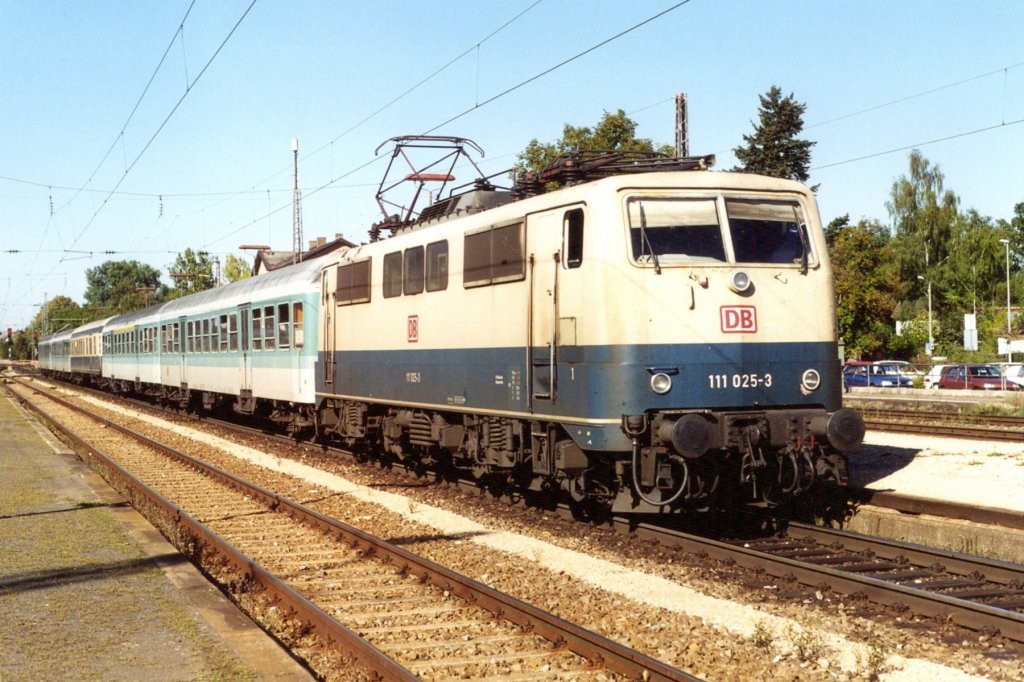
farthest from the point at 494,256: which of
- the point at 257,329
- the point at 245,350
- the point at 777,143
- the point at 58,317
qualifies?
the point at 58,317

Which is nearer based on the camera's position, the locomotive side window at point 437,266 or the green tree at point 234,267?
the locomotive side window at point 437,266

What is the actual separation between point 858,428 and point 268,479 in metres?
9.77

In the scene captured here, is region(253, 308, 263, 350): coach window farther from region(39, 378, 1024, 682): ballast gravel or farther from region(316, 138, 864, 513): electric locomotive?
region(316, 138, 864, 513): electric locomotive

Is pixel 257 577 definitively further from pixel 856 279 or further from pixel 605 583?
pixel 856 279

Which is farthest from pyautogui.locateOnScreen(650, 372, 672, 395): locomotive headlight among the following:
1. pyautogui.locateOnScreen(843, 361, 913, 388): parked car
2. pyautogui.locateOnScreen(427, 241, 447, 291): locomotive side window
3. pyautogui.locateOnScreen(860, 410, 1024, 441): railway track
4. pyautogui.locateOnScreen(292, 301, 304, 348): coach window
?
pyautogui.locateOnScreen(843, 361, 913, 388): parked car

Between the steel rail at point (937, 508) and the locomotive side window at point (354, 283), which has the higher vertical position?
the locomotive side window at point (354, 283)

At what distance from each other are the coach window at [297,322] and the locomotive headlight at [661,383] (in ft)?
36.5

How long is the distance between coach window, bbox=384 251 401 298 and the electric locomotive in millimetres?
2763

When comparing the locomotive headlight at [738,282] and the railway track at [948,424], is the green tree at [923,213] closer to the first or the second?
the railway track at [948,424]

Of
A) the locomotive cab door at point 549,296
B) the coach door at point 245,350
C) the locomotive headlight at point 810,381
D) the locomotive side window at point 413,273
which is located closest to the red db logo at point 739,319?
the locomotive headlight at point 810,381

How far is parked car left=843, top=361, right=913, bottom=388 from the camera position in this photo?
4278 centimetres

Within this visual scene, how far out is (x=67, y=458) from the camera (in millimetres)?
19406

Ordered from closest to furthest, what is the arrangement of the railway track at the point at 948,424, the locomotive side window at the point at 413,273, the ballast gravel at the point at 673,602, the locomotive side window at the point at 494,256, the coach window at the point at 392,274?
1. the ballast gravel at the point at 673,602
2. the locomotive side window at the point at 494,256
3. the locomotive side window at the point at 413,273
4. the coach window at the point at 392,274
5. the railway track at the point at 948,424

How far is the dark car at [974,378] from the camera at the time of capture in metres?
36.9
